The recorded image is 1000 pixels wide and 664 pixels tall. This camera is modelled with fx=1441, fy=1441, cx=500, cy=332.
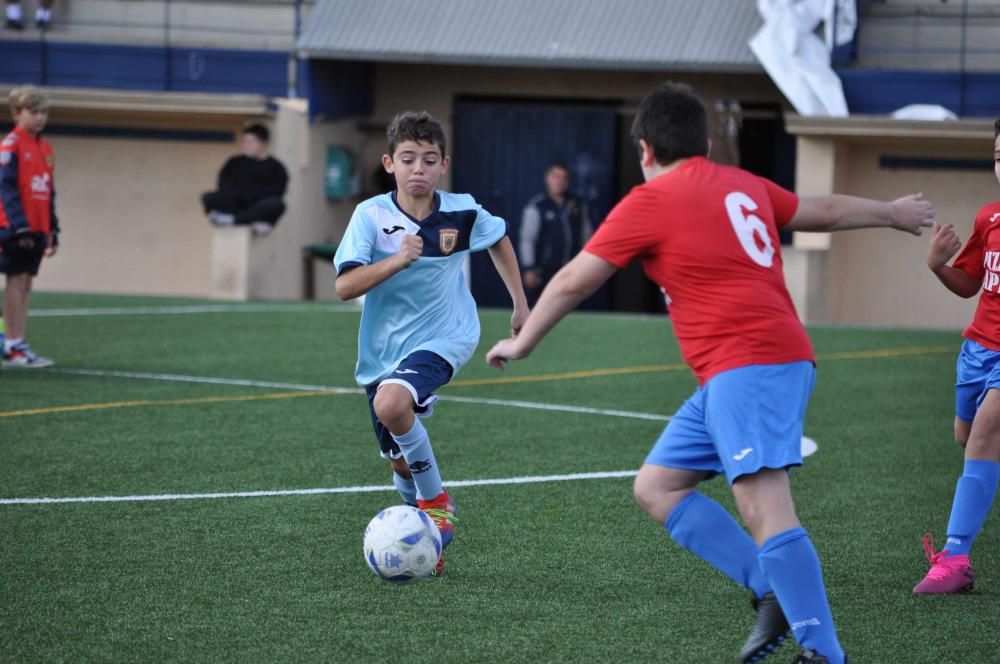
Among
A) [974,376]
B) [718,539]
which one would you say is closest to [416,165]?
[718,539]

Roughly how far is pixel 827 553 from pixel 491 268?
1537 cm

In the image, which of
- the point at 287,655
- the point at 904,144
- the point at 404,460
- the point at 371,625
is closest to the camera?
the point at 287,655

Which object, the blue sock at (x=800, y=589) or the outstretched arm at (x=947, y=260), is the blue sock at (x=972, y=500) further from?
the blue sock at (x=800, y=589)

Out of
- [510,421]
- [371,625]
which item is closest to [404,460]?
[371,625]

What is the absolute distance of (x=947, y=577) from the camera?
210 inches

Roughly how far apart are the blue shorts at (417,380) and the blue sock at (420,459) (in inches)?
3.8

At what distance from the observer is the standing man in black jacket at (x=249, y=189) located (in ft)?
59.4

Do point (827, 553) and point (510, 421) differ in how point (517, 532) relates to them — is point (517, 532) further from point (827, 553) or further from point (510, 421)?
point (510, 421)

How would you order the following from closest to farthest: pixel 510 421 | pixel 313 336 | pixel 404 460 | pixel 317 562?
pixel 317 562
pixel 404 460
pixel 510 421
pixel 313 336

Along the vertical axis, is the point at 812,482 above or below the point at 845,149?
below

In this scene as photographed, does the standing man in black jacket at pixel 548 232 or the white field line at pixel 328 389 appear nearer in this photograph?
the white field line at pixel 328 389

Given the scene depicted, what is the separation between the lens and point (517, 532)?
6.21 metres

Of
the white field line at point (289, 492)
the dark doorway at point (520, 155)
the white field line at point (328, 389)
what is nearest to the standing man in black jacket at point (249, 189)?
the dark doorway at point (520, 155)

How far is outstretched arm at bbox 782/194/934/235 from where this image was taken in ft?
14.3
